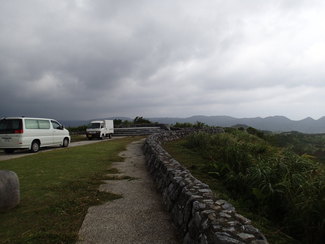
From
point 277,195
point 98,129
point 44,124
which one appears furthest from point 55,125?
point 277,195

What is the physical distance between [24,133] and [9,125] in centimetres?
84

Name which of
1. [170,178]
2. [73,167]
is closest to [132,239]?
[170,178]

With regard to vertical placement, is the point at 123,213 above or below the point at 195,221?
below

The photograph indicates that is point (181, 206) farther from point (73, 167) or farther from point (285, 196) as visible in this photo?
point (73, 167)

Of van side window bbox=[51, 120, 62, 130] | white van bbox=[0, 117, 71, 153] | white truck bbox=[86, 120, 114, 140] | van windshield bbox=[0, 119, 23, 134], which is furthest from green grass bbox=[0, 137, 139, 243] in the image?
white truck bbox=[86, 120, 114, 140]

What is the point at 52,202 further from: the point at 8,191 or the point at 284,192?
the point at 284,192

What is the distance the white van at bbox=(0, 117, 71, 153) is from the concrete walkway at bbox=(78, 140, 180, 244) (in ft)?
27.4

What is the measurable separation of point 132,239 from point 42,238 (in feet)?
4.22

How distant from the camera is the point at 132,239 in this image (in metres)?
3.13

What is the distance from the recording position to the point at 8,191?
4.17m

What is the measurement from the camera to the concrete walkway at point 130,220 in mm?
3180

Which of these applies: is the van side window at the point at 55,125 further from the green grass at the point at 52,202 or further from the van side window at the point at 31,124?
the green grass at the point at 52,202

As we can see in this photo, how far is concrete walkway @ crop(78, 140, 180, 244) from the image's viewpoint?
318 cm

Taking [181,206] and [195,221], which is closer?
[195,221]
